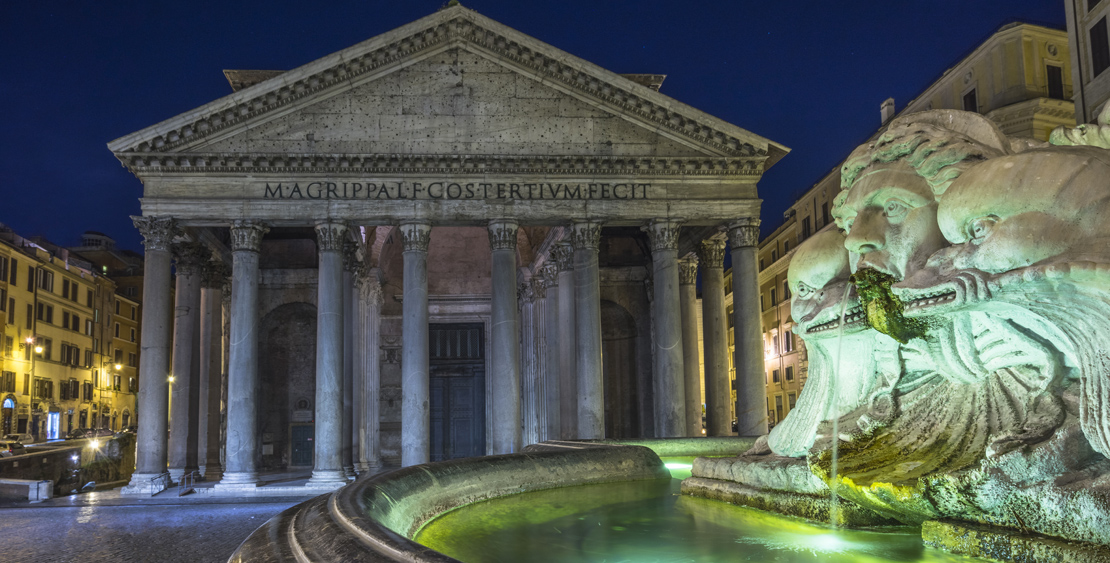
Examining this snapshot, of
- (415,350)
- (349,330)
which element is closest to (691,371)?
(415,350)

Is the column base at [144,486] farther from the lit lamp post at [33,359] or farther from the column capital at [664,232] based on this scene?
the lit lamp post at [33,359]

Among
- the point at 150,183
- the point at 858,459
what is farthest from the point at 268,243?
the point at 858,459

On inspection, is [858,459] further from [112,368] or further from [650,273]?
[112,368]

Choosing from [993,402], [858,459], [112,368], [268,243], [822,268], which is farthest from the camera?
[112,368]

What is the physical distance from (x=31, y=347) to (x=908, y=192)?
4460 centimetres

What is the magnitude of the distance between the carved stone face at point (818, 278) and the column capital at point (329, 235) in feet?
48.6

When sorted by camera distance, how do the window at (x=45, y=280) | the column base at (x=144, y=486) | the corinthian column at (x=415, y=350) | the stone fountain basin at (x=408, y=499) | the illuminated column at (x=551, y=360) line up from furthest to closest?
the window at (x=45, y=280), the illuminated column at (x=551, y=360), the corinthian column at (x=415, y=350), the column base at (x=144, y=486), the stone fountain basin at (x=408, y=499)

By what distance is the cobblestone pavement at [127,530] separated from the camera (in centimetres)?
862

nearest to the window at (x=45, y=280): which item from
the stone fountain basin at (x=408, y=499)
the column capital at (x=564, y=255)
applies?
the column capital at (x=564, y=255)

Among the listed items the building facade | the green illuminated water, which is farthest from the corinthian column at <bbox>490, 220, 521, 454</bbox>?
the building facade

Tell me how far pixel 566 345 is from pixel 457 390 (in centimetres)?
705

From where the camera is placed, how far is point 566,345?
2011cm

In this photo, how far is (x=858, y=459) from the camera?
362 cm

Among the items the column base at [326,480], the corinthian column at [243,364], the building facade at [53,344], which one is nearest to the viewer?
the column base at [326,480]
